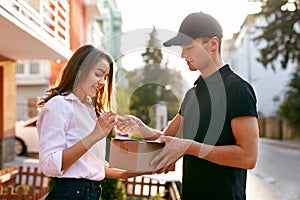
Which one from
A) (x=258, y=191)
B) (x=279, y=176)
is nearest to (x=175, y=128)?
(x=258, y=191)

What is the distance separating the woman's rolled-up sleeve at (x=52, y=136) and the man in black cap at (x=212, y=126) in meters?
0.38

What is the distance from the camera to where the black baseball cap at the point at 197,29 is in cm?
187

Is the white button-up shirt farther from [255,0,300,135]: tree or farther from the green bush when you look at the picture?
[255,0,300,135]: tree

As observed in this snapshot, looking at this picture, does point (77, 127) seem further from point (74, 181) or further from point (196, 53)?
point (196, 53)

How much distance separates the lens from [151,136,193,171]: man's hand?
5.77 ft

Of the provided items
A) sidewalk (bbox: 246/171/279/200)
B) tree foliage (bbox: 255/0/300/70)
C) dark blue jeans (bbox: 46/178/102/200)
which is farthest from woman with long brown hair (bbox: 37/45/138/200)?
tree foliage (bbox: 255/0/300/70)

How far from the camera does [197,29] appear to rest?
1.87 m

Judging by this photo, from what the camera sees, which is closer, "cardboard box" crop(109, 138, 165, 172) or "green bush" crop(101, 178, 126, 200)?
"cardboard box" crop(109, 138, 165, 172)

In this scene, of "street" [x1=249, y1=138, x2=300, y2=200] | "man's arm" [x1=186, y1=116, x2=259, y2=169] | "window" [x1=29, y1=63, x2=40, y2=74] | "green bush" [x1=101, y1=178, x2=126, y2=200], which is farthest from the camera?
"window" [x1=29, y1=63, x2=40, y2=74]

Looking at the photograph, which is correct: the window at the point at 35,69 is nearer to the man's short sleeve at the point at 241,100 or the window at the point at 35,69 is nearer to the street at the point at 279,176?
the street at the point at 279,176

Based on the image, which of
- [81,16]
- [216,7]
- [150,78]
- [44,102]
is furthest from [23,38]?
[81,16]

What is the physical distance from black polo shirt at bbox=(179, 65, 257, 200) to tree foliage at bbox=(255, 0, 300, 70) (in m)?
15.5

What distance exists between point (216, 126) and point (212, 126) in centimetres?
2

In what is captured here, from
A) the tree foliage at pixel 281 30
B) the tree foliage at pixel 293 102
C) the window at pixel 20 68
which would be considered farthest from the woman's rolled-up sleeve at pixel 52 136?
the window at pixel 20 68
